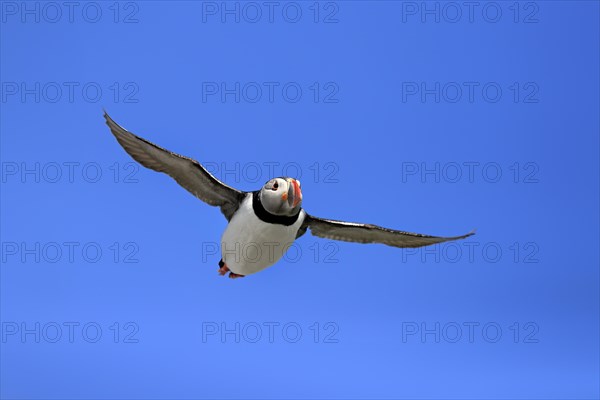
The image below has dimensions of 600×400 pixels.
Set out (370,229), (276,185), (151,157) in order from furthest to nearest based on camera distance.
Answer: (370,229), (151,157), (276,185)

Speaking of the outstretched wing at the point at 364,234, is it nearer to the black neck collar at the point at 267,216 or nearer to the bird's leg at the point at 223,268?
the black neck collar at the point at 267,216

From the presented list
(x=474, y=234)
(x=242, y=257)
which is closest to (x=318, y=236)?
(x=242, y=257)

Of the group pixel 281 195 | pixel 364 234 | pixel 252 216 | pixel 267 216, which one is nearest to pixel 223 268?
pixel 252 216

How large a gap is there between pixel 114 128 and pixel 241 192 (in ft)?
7.29

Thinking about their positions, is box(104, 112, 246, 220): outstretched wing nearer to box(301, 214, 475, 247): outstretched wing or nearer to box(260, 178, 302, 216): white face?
box(260, 178, 302, 216): white face

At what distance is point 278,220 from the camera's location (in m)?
11.6

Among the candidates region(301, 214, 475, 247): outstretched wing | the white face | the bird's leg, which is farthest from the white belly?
region(301, 214, 475, 247): outstretched wing

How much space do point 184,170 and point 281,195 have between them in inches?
79.7

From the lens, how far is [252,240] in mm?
11859

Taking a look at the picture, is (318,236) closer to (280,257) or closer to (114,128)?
(280,257)

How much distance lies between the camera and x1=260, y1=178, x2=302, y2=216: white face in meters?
11.1

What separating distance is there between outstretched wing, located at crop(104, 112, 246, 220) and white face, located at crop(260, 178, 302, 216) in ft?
3.54

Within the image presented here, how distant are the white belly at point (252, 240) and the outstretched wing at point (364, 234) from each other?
0.81 metres

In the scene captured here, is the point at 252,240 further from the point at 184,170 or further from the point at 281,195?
the point at 184,170
